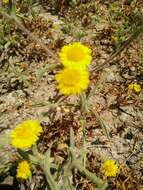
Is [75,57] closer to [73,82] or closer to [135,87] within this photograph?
[73,82]

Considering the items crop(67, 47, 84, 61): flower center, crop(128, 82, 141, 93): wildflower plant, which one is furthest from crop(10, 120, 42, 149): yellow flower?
crop(128, 82, 141, 93): wildflower plant

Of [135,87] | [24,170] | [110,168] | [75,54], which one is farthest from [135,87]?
[24,170]

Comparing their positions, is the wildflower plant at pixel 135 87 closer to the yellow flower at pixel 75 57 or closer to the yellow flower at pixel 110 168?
the yellow flower at pixel 110 168

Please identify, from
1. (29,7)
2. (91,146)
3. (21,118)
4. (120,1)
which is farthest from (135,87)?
(29,7)

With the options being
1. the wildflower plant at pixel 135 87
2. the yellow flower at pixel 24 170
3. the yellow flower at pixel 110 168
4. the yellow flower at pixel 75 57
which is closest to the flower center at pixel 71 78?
the yellow flower at pixel 75 57

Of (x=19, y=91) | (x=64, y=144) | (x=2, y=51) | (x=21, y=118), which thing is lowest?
(x=64, y=144)

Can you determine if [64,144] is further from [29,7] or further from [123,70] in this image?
[29,7]
